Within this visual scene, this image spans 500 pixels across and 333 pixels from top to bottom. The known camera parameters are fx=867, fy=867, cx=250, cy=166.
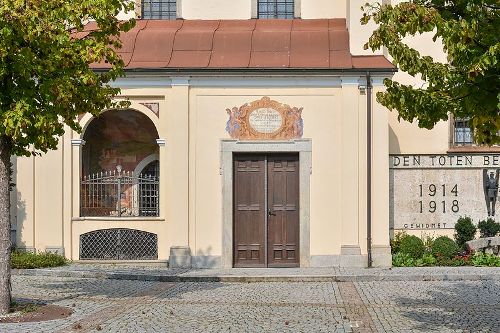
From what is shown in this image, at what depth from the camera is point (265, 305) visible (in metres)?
14.1

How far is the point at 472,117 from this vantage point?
32.4ft

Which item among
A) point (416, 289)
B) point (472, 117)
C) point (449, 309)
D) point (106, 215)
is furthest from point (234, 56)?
point (472, 117)

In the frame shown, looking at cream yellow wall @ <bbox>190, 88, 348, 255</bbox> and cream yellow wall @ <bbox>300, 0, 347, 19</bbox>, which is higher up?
cream yellow wall @ <bbox>300, 0, 347, 19</bbox>

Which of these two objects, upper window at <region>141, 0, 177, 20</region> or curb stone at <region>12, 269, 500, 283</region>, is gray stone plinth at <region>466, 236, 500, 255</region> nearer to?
curb stone at <region>12, 269, 500, 283</region>

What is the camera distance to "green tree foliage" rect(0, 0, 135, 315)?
1181 centimetres

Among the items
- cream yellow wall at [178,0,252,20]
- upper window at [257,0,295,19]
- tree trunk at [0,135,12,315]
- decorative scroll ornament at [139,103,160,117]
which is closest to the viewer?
tree trunk at [0,135,12,315]

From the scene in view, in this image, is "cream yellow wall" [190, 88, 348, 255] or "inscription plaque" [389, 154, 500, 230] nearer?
"cream yellow wall" [190, 88, 348, 255]

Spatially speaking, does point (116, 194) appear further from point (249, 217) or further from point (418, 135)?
point (418, 135)

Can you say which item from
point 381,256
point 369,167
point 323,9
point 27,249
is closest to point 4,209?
point 27,249

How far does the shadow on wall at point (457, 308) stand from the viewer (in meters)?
11.8

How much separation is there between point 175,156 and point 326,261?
13.9 ft

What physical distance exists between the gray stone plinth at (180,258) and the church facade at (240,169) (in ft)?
0.08

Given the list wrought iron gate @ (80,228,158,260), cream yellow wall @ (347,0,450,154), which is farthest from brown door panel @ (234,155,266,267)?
cream yellow wall @ (347,0,450,154)

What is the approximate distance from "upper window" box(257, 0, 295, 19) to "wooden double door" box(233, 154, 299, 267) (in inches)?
179
